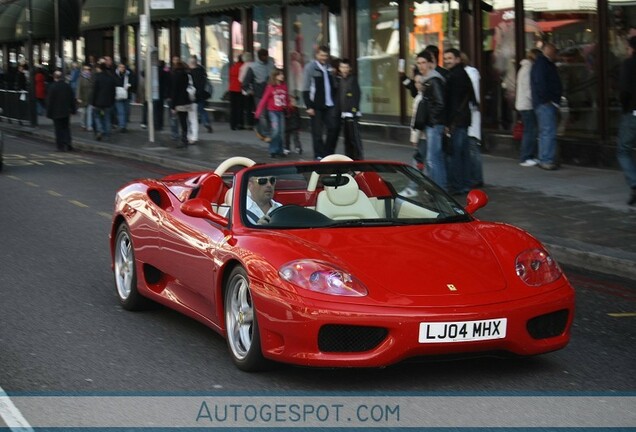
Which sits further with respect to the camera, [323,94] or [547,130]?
[323,94]

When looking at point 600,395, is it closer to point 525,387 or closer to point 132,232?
point 525,387

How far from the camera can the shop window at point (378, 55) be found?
83.3ft

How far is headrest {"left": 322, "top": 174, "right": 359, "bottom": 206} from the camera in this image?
7684mm

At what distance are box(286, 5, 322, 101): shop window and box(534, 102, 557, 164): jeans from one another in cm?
1120

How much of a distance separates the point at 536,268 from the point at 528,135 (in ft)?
39.9

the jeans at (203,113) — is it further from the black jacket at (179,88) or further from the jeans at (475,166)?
the jeans at (475,166)

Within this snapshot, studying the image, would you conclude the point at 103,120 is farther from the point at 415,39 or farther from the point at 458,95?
the point at 458,95

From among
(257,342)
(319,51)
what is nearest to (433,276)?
(257,342)

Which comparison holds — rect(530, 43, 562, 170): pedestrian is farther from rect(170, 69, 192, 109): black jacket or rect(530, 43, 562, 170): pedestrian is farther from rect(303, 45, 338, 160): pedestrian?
rect(170, 69, 192, 109): black jacket

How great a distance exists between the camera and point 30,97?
35.7 m

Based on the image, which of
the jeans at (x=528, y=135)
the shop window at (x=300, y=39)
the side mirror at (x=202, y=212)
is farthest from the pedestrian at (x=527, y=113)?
the side mirror at (x=202, y=212)

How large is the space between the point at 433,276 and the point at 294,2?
2215 cm

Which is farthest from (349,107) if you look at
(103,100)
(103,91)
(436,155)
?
(103,91)

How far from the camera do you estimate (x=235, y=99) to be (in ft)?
98.4
